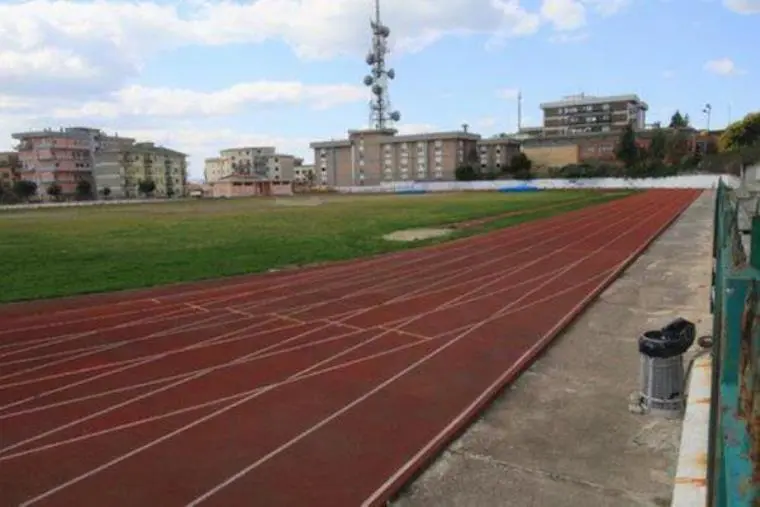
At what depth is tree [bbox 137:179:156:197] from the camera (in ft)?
318

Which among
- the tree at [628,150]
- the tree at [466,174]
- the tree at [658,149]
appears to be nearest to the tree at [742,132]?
the tree at [658,149]

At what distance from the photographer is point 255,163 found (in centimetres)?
14162

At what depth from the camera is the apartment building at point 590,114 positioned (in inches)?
4638

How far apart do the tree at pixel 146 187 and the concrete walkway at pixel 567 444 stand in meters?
97.9

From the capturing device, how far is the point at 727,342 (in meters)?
2.44

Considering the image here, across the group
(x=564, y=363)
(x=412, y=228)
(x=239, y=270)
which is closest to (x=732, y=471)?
(x=564, y=363)

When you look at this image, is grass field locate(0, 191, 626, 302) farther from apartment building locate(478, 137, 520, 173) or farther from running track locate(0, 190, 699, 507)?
apartment building locate(478, 137, 520, 173)

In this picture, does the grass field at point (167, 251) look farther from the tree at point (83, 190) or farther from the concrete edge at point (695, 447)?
the tree at point (83, 190)

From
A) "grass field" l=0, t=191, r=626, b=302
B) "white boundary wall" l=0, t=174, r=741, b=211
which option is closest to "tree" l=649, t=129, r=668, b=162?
"white boundary wall" l=0, t=174, r=741, b=211

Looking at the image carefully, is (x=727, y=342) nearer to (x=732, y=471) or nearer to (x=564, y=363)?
(x=732, y=471)

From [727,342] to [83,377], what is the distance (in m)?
6.61

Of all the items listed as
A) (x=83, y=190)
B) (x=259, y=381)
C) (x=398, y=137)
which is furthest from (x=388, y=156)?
(x=259, y=381)

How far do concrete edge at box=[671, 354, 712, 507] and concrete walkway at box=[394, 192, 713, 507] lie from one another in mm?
255

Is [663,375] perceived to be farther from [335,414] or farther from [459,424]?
[335,414]
